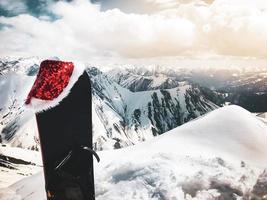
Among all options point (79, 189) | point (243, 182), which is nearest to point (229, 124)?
point (243, 182)

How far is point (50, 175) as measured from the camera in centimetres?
377

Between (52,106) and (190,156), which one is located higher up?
(52,106)

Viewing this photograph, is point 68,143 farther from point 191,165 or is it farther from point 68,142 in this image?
point 191,165

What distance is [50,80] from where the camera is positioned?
11.5 ft

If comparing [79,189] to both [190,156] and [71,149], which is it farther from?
[190,156]

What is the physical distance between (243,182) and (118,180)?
3.17 meters

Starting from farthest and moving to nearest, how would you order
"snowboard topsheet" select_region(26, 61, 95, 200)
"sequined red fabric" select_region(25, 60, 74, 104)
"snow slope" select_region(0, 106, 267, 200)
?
"snow slope" select_region(0, 106, 267, 200), "snowboard topsheet" select_region(26, 61, 95, 200), "sequined red fabric" select_region(25, 60, 74, 104)

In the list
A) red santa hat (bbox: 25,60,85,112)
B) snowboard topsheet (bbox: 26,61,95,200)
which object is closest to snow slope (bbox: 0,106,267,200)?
snowboard topsheet (bbox: 26,61,95,200)

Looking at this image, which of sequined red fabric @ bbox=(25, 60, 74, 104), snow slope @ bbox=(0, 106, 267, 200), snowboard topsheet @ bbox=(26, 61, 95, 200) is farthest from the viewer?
snow slope @ bbox=(0, 106, 267, 200)

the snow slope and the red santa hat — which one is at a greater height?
the red santa hat

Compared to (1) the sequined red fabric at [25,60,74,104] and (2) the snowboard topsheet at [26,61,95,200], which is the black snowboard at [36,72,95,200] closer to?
(2) the snowboard topsheet at [26,61,95,200]

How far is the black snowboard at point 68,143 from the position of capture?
367 centimetres

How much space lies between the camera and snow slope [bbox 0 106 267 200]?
877 centimetres

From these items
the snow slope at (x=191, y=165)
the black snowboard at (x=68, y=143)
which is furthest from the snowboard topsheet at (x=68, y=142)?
the snow slope at (x=191, y=165)
